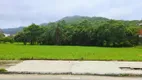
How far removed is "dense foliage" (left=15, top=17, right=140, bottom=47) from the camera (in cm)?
7062

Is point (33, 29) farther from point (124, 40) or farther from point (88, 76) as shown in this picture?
point (88, 76)

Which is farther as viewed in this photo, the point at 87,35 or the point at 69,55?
the point at 87,35

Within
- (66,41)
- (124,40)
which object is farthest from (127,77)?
(66,41)

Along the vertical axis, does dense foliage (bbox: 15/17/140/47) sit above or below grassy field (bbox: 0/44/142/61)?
above

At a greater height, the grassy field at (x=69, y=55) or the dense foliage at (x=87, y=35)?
the dense foliage at (x=87, y=35)

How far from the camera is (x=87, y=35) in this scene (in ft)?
248

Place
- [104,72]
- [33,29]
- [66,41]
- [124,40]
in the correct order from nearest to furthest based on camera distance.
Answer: [104,72] → [124,40] → [66,41] → [33,29]

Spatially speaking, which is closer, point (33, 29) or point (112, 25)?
point (112, 25)

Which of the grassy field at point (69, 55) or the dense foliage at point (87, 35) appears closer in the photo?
the grassy field at point (69, 55)

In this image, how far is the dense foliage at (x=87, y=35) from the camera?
232 ft

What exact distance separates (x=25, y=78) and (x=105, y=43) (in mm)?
60317

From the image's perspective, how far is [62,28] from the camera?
87375mm

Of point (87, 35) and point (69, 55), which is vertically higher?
point (87, 35)

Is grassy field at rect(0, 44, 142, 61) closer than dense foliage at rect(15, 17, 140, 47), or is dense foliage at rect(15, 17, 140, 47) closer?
grassy field at rect(0, 44, 142, 61)
